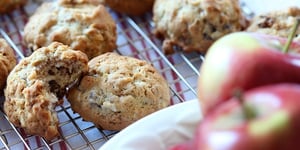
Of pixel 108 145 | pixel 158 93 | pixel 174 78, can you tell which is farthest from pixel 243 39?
pixel 174 78

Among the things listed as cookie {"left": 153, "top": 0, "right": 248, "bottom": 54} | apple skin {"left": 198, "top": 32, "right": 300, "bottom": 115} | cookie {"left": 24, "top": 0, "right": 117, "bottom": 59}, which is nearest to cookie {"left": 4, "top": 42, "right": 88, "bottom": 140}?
cookie {"left": 24, "top": 0, "right": 117, "bottom": 59}

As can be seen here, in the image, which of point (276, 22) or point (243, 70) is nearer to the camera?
point (243, 70)

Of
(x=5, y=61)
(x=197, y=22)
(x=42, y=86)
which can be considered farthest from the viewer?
(x=197, y=22)

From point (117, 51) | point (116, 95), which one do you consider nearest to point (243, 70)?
point (116, 95)

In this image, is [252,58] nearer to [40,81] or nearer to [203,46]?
[40,81]

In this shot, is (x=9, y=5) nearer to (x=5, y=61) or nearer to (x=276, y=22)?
(x=5, y=61)

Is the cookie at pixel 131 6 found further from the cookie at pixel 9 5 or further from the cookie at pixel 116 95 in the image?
the cookie at pixel 116 95
